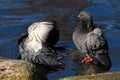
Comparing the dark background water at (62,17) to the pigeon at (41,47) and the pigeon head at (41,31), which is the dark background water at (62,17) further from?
the pigeon head at (41,31)

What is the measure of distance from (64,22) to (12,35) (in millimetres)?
1546

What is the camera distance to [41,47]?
890 centimetres

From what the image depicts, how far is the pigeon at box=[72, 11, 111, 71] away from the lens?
9.02 meters

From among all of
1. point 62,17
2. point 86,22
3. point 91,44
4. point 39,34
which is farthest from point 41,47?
point 62,17

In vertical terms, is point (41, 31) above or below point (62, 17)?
above

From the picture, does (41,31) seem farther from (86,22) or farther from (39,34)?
(86,22)

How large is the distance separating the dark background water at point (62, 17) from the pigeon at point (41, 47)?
14.3 inches

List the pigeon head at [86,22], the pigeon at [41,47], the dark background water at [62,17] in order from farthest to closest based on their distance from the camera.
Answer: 1. the dark background water at [62,17]
2. the pigeon head at [86,22]
3. the pigeon at [41,47]

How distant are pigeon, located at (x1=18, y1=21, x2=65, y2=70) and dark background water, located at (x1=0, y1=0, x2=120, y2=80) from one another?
0.36m

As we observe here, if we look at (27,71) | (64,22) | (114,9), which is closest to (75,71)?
(27,71)

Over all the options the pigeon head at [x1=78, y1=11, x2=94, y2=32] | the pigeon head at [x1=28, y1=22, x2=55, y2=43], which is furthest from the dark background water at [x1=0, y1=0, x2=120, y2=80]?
the pigeon head at [x1=28, y1=22, x2=55, y2=43]

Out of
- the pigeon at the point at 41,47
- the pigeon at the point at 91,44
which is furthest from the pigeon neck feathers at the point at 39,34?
the pigeon at the point at 91,44

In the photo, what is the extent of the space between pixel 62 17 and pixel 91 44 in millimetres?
2853

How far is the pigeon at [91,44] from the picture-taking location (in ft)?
29.6
